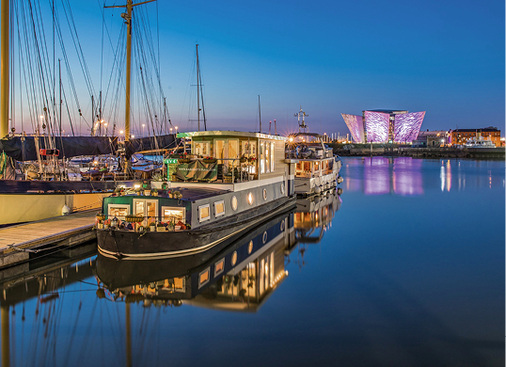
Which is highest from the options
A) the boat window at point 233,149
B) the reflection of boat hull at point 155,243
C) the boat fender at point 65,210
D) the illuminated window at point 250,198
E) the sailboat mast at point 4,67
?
the sailboat mast at point 4,67

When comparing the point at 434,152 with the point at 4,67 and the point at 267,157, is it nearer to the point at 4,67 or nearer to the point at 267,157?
the point at 267,157

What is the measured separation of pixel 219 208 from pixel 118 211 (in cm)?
430

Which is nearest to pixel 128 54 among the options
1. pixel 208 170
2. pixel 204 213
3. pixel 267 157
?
pixel 267 157

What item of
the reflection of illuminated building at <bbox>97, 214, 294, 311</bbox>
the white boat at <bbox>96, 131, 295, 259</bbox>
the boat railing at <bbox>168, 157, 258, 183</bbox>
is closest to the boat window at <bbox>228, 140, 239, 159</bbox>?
the white boat at <bbox>96, 131, 295, 259</bbox>

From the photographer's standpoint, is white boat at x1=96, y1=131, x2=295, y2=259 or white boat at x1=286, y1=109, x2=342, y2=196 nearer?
white boat at x1=96, y1=131, x2=295, y2=259

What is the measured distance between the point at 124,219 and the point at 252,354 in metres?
8.56

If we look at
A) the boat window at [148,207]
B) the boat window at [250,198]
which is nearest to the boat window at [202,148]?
the boat window at [250,198]

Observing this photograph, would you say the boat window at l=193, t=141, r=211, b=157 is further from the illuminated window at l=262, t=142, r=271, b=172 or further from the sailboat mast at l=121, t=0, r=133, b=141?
the sailboat mast at l=121, t=0, r=133, b=141

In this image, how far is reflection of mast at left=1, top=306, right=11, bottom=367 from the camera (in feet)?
29.5

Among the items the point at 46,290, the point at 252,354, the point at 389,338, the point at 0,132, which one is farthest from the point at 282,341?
the point at 0,132

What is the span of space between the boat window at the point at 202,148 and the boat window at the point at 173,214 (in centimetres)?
722

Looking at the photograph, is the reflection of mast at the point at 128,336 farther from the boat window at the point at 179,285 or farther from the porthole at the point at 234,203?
the porthole at the point at 234,203

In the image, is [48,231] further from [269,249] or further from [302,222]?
[302,222]

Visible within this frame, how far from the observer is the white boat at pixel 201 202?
1466 cm
